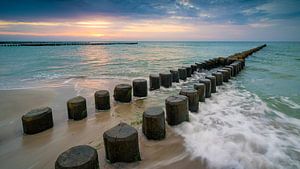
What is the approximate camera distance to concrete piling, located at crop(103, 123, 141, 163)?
306 cm

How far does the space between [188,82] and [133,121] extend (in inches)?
211

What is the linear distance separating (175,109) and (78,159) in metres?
→ 2.45

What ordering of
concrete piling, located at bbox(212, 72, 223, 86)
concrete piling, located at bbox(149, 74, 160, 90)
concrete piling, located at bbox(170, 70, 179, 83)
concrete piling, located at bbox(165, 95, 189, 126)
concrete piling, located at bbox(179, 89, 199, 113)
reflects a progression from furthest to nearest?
concrete piling, located at bbox(170, 70, 179, 83), concrete piling, located at bbox(212, 72, 223, 86), concrete piling, located at bbox(149, 74, 160, 90), concrete piling, located at bbox(179, 89, 199, 113), concrete piling, located at bbox(165, 95, 189, 126)

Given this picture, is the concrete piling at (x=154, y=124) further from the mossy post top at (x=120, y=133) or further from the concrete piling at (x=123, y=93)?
the concrete piling at (x=123, y=93)

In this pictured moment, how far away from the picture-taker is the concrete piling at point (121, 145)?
3.06 metres

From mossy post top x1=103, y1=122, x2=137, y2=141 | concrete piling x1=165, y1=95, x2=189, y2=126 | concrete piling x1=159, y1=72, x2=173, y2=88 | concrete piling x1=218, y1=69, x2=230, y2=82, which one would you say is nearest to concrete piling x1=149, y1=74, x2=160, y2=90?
concrete piling x1=159, y1=72, x2=173, y2=88

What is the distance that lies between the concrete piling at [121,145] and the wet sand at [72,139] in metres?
0.12

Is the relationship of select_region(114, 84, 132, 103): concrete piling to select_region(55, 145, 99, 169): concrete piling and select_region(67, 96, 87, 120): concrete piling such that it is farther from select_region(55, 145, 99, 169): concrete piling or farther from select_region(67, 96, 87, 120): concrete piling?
select_region(55, 145, 99, 169): concrete piling

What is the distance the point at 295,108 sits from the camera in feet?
20.5

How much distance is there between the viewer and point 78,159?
2.54 meters

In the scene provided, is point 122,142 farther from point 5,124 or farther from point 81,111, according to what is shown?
point 5,124

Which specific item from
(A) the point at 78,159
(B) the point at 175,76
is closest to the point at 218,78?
(B) the point at 175,76

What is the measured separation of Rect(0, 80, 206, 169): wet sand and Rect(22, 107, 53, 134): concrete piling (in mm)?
124

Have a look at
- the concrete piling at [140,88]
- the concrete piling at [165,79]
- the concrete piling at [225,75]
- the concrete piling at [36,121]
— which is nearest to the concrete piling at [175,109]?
the concrete piling at [140,88]
